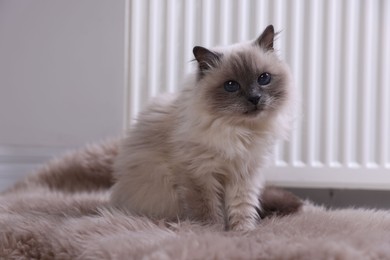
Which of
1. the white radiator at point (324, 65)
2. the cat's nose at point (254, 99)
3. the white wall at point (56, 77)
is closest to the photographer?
the cat's nose at point (254, 99)

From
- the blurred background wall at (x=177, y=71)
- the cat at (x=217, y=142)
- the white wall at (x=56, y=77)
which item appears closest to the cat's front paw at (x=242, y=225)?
the cat at (x=217, y=142)

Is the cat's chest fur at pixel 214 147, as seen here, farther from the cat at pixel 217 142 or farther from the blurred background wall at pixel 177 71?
the blurred background wall at pixel 177 71

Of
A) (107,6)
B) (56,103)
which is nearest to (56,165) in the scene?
(56,103)

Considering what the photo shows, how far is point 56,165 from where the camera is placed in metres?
1.93

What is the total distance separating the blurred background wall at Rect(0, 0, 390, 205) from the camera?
1.88 meters

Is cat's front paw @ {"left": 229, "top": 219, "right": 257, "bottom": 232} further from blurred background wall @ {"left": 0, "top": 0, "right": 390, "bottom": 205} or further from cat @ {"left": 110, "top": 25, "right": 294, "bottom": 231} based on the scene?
blurred background wall @ {"left": 0, "top": 0, "right": 390, "bottom": 205}

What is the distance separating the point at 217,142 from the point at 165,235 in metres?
0.30

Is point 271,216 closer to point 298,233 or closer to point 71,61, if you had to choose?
point 298,233

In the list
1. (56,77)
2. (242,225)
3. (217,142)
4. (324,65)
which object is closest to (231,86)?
(217,142)

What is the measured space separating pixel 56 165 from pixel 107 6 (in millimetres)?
640

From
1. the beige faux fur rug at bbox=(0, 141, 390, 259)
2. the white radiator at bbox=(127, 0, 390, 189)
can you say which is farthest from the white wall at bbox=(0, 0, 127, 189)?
the beige faux fur rug at bbox=(0, 141, 390, 259)

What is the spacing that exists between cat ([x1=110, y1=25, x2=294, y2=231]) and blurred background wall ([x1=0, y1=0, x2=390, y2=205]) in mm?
515

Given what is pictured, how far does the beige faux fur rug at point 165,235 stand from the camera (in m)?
0.97

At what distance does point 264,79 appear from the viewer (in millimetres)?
1349
